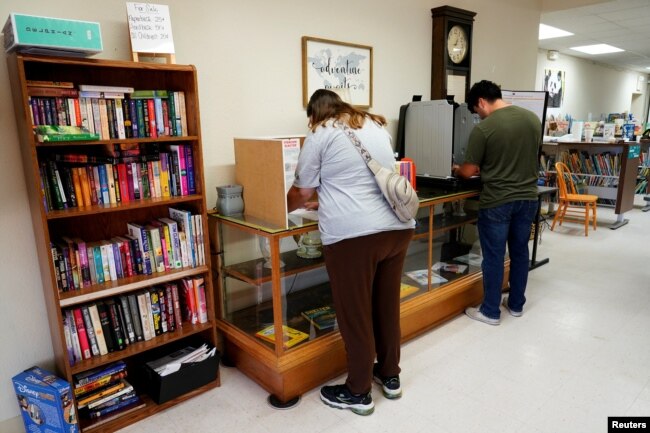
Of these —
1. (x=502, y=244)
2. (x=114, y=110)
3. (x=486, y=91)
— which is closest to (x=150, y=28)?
(x=114, y=110)

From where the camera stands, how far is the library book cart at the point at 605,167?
569 cm

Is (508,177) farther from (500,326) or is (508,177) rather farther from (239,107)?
(239,107)

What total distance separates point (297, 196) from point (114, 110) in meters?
0.88

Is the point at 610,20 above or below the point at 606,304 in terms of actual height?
above

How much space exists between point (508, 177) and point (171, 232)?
2.02 m

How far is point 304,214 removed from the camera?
2279 millimetres

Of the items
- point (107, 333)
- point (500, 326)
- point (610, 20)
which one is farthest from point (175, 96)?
point (610, 20)

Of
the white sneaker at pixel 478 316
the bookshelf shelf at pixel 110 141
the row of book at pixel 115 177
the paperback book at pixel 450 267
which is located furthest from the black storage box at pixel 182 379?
the white sneaker at pixel 478 316

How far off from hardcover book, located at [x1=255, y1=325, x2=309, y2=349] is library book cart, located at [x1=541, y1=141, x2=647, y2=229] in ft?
16.4

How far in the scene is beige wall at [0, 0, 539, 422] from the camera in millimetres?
1948

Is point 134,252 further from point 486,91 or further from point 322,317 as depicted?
point 486,91

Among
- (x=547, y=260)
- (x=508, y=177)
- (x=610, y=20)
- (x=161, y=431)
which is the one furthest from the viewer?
(x=610, y=20)

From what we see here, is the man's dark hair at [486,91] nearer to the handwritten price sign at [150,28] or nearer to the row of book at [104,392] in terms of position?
the handwritten price sign at [150,28]

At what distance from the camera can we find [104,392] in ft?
6.64
